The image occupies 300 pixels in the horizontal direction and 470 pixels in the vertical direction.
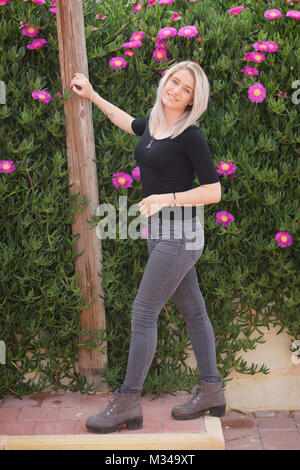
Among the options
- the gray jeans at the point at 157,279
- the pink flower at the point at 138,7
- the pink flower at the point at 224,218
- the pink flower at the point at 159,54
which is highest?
the pink flower at the point at 138,7

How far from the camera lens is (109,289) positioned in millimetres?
3684

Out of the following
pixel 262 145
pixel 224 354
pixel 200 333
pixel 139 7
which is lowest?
pixel 224 354

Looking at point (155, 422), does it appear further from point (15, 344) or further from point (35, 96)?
point (35, 96)

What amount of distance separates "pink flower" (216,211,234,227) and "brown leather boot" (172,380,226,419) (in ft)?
2.98

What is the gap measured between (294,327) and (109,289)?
117cm

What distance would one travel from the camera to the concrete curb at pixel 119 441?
10.2 feet

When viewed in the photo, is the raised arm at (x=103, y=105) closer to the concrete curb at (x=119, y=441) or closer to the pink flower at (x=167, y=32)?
the pink flower at (x=167, y=32)

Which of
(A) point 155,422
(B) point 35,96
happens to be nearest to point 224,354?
(A) point 155,422

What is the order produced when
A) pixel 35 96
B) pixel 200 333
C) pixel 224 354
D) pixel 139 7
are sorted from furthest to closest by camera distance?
pixel 224 354
pixel 139 7
pixel 35 96
pixel 200 333

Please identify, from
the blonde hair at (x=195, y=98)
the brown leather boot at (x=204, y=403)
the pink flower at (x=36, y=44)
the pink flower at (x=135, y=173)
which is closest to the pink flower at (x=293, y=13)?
the blonde hair at (x=195, y=98)

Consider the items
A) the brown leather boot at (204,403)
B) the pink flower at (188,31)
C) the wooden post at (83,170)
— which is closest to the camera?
the brown leather boot at (204,403)

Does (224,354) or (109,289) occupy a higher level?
(109,289)

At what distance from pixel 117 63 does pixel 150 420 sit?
195cm

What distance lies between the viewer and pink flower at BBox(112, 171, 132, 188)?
3.60 meters
